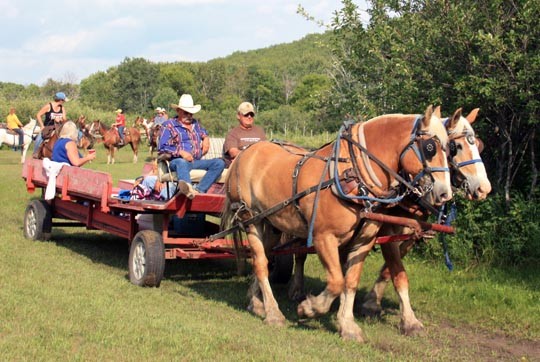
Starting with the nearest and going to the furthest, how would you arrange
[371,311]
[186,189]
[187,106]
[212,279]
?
1. [371,311]
2. [186,189]
3. [187,106]
4. [212,279]

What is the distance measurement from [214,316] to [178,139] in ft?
8.66

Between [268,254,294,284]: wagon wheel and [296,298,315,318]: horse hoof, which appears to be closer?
[296,298,315,318]: horse hoof

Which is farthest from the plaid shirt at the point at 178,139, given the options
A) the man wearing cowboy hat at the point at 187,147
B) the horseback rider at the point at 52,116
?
the horseback rider at the point at 52,116

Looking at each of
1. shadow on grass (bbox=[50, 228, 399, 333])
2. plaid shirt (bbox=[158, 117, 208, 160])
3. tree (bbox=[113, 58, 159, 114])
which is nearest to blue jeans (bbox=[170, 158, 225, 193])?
plaid shirt (bbox=[158, 117, 208, 160])

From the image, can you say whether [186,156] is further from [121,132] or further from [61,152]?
[121,132]

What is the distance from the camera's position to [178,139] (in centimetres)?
882

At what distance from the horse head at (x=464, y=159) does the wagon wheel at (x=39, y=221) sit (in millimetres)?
6893

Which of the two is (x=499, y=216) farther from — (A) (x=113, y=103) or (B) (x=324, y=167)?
(A) (x=113, y=103)

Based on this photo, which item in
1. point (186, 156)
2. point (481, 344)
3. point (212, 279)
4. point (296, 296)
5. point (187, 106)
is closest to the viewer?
point (481, 344)

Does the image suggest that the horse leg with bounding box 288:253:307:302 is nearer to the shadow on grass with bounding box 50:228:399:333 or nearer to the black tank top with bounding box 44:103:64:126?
the shadow on grass with bounding box 50:228:399:333

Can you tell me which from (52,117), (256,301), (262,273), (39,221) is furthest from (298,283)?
(52,117)

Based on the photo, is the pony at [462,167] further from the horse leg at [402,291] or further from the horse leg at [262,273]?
the horse leg at [262,273]

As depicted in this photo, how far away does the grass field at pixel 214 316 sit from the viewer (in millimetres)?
5559

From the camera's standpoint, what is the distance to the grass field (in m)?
5.56
